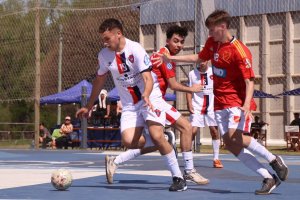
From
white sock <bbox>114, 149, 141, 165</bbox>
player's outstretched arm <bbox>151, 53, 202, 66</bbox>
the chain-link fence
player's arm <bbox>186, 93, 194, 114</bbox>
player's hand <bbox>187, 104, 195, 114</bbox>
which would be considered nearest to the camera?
player's outstretched arm <bbox>151, 53, 202, 66</bbox>

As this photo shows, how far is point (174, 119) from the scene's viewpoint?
30.7 ft

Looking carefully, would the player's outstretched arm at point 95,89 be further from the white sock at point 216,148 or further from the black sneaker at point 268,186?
the white sock at point 216,148

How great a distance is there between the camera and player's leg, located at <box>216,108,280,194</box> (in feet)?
27.0

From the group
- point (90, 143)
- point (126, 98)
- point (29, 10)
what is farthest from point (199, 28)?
point (126, 98)

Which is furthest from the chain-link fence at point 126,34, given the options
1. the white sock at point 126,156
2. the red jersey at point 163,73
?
the white sock at point 126,156

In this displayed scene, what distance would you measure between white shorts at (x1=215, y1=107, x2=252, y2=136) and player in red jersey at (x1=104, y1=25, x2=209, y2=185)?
665 millimetres

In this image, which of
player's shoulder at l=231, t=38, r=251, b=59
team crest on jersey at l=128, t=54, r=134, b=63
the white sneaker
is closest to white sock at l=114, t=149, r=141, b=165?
the white sneaker

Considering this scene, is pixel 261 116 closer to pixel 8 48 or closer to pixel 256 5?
pixel 256 5

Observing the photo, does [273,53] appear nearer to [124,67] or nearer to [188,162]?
[188,162]

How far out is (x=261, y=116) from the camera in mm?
37031

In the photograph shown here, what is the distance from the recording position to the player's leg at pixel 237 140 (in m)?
8.24

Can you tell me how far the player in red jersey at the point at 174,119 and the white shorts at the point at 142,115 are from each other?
1.08 feet

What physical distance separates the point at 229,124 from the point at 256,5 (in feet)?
90.0

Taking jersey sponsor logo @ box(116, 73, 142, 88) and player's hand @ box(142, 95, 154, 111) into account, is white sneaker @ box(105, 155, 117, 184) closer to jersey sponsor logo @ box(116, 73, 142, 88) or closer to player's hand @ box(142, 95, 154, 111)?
jersey sponsor logo @ box(116, 73, 142, 88)
